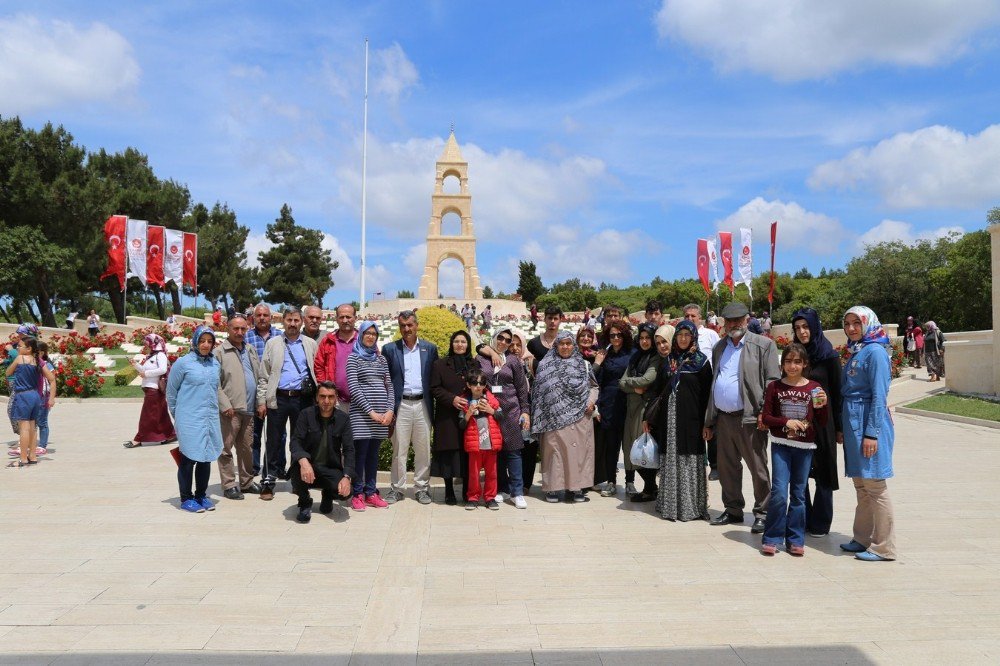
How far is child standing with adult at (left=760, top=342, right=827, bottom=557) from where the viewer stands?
15.3 feet

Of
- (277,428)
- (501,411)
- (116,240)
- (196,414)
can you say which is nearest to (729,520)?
(501,411)

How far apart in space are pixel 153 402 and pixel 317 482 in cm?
487

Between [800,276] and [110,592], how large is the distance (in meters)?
71.0

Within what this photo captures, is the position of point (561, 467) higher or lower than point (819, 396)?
lower

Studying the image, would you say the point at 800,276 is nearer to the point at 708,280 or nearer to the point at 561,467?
the point at 708,280

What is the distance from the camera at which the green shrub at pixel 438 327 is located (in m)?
7.16

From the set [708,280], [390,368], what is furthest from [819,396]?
[708,280]

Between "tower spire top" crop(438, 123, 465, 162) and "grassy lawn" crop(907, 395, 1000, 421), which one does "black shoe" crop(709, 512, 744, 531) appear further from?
"tower spire top" crop(438, 123, 465, 162)

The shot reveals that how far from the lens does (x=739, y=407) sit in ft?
17.2

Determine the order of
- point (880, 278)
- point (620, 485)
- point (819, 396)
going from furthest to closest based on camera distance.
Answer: point (880, 278)
point (620, 485)
point (819, 396)

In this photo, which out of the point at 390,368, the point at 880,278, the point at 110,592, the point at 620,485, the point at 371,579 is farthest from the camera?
the point at 880,278

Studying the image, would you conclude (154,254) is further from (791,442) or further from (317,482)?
(791,442)

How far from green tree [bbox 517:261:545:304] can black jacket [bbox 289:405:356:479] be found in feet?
183

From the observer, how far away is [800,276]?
66.8 metres
